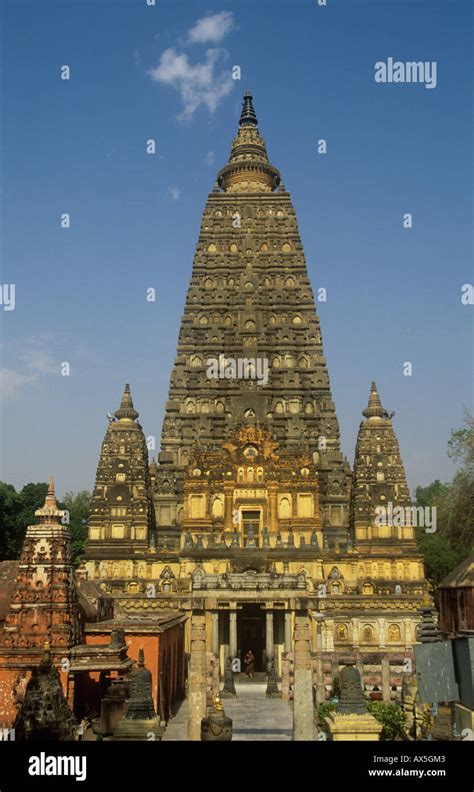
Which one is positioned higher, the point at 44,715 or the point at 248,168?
the point at 248,168

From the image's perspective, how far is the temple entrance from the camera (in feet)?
148

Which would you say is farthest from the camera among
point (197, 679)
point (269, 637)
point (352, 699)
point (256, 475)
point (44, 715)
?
point (256, 475)

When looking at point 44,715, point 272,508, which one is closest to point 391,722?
point 44,715

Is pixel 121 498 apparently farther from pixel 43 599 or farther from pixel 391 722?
pixel 391 722

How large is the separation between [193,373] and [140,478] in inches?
387

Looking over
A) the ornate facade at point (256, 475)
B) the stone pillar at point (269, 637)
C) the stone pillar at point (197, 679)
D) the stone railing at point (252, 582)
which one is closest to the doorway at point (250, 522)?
the ornate facade at point (256, 475)

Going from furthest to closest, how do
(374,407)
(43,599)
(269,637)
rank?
1. (374,407)
2. (269,637)
3. (43,599)

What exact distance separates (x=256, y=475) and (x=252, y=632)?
1211 cm
